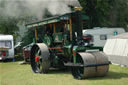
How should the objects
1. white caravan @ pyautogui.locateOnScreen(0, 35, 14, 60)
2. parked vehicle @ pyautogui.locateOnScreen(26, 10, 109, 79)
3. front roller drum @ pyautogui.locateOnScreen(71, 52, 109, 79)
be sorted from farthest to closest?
1. white caravan @ pyautogui.locateOnScreen(0, 35, 14, 60)
2. parked vehicle @ pyautogui.locateOnScreen(26, 10, 109, 79)
3. front roller drum @ pyautogui.locateOnScreen(71, 52, 109, 79)

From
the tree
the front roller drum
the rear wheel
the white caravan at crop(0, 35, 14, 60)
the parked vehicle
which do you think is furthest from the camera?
the tree

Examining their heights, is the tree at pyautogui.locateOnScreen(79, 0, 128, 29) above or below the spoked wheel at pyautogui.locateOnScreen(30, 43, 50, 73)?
above

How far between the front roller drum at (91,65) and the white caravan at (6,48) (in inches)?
377

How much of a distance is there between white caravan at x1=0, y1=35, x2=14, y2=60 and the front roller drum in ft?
31.5

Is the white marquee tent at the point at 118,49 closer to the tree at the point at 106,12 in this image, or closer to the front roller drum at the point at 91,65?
the front roller drum at the point at 91,65

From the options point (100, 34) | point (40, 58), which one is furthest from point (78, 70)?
point (100, 34)

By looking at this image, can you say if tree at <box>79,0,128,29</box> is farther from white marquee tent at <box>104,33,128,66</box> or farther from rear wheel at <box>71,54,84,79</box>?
rear wheel at <box>71,54,84,79</box>

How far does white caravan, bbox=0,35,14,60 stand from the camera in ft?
54.6

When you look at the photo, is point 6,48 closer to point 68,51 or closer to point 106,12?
point 68,51

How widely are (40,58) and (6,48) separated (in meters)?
7.41

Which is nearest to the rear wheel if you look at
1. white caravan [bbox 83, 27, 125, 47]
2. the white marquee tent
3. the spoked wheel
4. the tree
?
the spoked wheel

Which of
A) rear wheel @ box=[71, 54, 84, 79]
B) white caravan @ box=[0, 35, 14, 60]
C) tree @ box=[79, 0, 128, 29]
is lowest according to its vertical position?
rear wheel @ box=[71, 54, 84, 79]

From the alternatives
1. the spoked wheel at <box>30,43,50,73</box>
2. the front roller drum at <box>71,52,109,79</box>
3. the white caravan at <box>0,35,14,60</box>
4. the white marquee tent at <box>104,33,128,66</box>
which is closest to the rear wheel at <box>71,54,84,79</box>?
the front roller drum at <box>71,52,109,79</box>

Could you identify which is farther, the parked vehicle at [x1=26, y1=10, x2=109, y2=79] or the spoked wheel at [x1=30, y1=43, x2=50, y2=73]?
the spoked wheel at [x1=30, y1=43, x2=50, y2=73]
